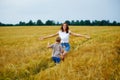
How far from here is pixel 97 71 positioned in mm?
5121

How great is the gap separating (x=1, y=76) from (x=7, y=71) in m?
0.28

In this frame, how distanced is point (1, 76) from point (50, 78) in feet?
4.58

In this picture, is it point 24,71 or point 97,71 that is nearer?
point 97,71

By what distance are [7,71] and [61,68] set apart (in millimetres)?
1445

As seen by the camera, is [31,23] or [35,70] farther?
[31,23]

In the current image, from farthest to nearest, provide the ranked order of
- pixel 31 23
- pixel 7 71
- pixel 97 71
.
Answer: pixel 31 23
pixel 7 71
pixel 97 71

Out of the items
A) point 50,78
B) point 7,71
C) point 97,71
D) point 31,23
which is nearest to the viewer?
point 50,78

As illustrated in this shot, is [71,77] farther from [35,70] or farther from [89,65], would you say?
A: [35,70]

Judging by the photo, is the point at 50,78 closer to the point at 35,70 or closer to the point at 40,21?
the point at 35,70

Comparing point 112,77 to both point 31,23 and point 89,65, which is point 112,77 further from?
point 31,23

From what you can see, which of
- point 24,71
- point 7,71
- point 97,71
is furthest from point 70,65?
point 7,71

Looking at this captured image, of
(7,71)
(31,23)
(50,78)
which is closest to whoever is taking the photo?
(50,78)

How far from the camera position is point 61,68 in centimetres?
543

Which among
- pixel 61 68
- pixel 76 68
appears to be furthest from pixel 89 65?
pixel 61 68
